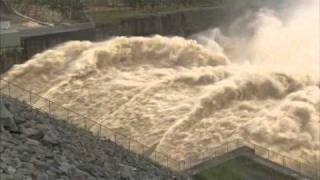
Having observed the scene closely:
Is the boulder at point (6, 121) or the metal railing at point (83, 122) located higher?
the boulder at point (6, 121)

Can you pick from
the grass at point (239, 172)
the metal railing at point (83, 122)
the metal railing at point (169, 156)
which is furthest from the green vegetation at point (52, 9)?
the grass at point (239, 172)

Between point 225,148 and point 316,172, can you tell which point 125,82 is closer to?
point 225,148

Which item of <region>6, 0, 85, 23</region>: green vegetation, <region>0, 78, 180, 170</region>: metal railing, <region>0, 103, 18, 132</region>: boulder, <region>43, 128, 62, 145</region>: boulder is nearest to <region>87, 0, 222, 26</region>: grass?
<region>6, 0, 85, 23</region>: green vegetation

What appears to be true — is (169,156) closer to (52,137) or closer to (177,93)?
(177,93)

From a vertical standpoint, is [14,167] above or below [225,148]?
above

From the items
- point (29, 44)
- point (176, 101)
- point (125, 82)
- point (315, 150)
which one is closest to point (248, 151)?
point (315, 150)

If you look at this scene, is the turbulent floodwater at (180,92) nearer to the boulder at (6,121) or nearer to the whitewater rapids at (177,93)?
the whitewater rapids at (177,93)
